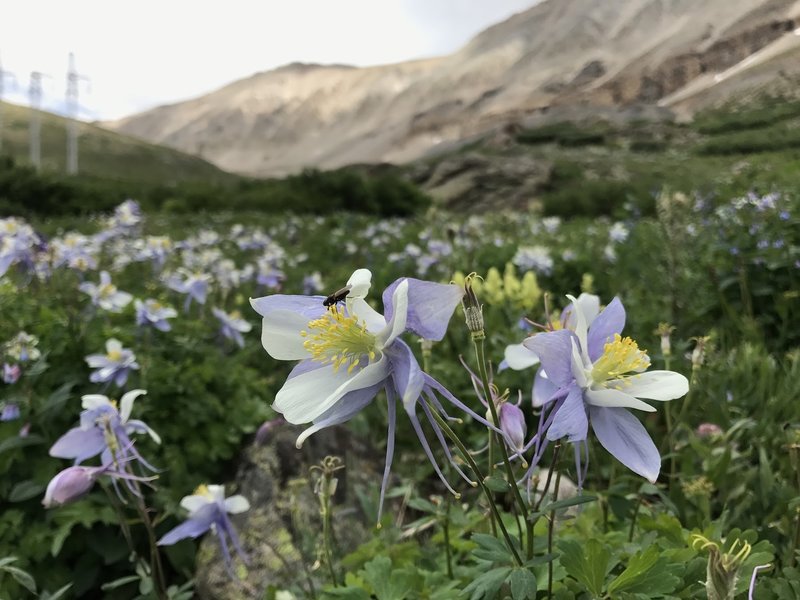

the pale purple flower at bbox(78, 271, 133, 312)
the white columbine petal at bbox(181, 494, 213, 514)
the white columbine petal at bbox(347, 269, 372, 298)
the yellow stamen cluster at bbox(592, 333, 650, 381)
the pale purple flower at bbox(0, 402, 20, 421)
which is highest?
the white columbine petal at bbox(347, 269, 372, 298)

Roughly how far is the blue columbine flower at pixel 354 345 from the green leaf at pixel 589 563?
30 cm

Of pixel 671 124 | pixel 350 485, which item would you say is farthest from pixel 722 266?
pixel 671 124

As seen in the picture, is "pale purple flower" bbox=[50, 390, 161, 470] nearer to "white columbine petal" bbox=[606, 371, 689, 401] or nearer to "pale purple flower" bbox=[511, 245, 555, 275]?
"white columbine petal" bbox=[606, 371, 689, 401]

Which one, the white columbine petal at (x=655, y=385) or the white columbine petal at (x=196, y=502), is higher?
the white columbine petal at (x=655, y=385)

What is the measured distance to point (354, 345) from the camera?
0.80 m

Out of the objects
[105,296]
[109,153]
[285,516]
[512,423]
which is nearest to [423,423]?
[285,516]

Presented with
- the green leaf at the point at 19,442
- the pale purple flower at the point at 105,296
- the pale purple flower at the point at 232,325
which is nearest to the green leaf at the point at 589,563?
the green leaf at the point at 19,442

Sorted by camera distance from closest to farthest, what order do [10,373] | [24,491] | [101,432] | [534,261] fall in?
[101,432]
[24,491]
[10,373]
[534,261]

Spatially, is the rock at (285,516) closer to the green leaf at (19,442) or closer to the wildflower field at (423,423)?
the wildflower field at (423,423)

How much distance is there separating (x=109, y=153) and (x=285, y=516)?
114618 millimetres

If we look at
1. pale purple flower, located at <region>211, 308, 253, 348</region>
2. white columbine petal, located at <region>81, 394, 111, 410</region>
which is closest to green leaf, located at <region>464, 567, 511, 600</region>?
white columbine petal, located at <region>81, 394, 111, 410</region>

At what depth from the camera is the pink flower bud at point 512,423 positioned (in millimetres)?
941

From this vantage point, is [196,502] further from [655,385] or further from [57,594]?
[655,385]

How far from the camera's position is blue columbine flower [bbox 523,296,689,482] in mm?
775
